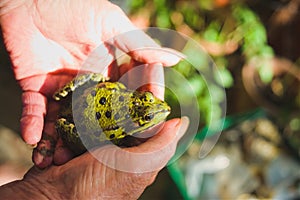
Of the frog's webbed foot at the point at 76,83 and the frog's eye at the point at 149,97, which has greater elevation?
the frog's eye at the point at 149,97

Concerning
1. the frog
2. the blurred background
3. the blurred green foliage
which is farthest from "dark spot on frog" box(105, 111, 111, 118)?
the blurred green foliage

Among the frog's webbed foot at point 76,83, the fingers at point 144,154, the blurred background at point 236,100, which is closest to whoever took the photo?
the fingers at point 144,154

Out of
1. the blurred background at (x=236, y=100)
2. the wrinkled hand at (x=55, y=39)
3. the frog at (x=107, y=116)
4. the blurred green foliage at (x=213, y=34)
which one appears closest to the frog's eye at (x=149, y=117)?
the frog at (x=107, y=116)

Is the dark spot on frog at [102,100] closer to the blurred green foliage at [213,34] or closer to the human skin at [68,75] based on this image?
the human skin at [68,75]

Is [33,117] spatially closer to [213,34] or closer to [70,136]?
[70,136]

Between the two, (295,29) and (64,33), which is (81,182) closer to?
(64,33)

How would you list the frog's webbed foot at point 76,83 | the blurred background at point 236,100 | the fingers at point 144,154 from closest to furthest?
the fingers at point 144,154 → the frog's webbed foot at point 76,83 → the blurred background at point 236,100

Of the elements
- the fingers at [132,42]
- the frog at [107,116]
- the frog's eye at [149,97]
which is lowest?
the frog at [107,116]

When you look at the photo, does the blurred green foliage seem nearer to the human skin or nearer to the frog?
the human skin

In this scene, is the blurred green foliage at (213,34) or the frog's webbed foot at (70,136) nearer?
the frog's webbed foot at (70,136)
